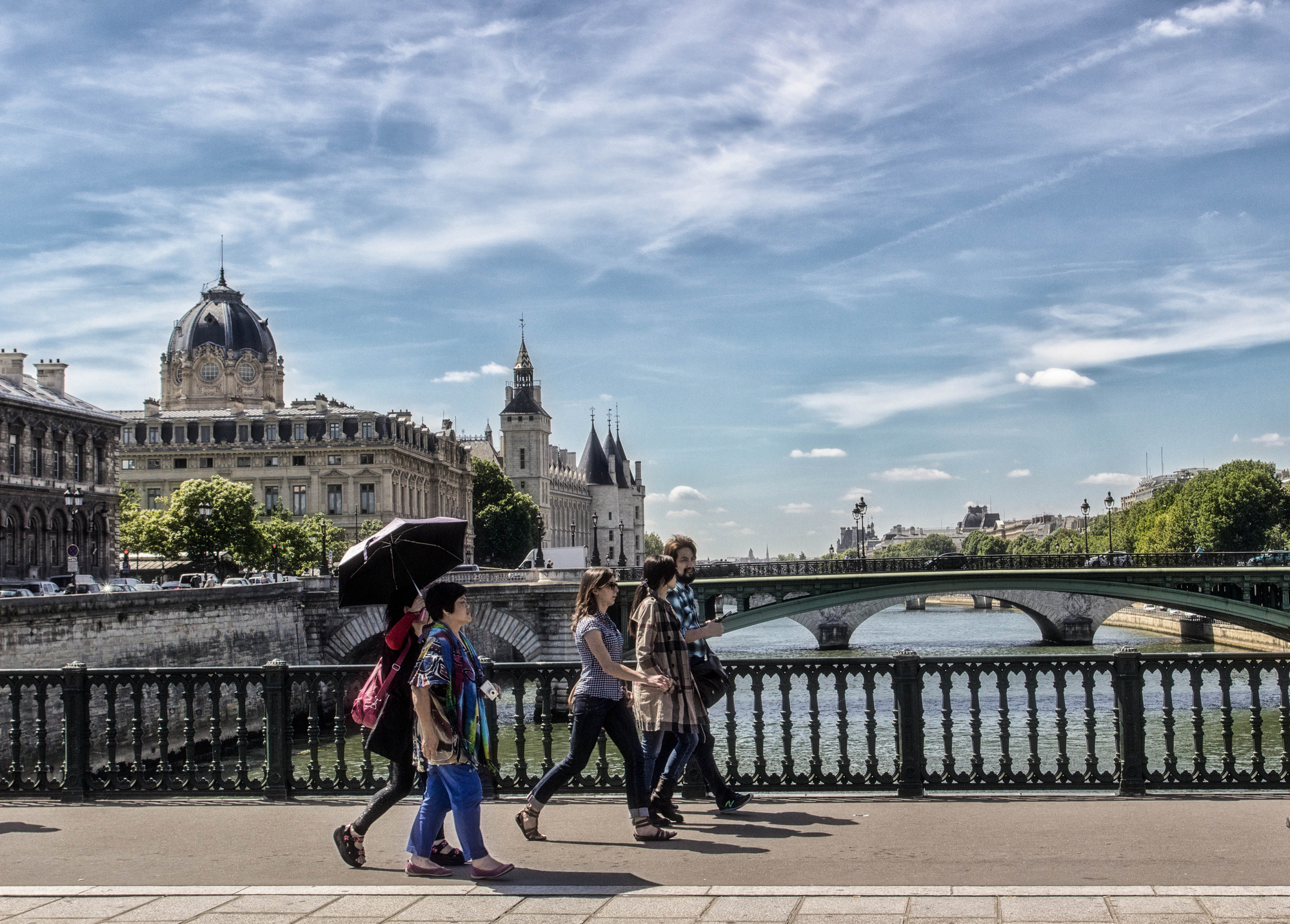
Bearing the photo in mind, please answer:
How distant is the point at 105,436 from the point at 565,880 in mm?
50584

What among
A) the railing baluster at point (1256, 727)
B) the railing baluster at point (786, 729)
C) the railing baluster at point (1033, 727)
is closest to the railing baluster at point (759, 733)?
the railing baluster at point (786, 729)

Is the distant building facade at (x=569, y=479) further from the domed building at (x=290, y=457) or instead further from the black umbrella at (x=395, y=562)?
the black umbrella at (x=395, y=562)

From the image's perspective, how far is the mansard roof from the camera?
170625mm

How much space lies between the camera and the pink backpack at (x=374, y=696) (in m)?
7.22

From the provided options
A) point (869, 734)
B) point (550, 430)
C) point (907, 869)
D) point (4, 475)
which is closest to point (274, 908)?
point (907, 869)

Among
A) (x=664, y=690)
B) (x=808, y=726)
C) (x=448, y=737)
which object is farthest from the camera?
(x=808, y=726)

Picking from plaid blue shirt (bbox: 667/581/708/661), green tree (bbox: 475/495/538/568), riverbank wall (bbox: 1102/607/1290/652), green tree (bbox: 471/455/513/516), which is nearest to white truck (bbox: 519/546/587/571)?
riverbank wall (bbox: 1102/607/1290/652)

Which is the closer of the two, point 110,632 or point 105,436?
point 110,632

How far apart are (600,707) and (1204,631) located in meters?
66.0

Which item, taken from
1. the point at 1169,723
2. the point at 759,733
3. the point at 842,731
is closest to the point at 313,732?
the point at 759,733

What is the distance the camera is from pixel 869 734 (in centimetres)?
909

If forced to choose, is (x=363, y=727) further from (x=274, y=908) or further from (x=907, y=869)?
(x=907, y=869)

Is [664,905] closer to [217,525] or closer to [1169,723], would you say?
[1169,723]

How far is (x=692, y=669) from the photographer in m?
8.39
